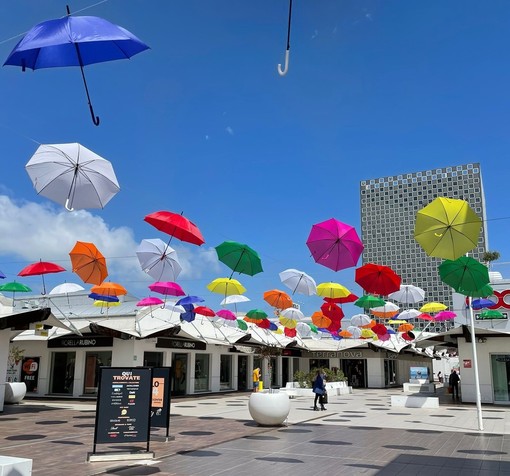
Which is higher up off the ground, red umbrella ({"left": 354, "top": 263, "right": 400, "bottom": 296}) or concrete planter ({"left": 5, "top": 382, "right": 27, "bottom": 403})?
red umbrella ({"left": 354, "top": 263, "right": 400, "bottom": 296})

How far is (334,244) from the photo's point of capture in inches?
522

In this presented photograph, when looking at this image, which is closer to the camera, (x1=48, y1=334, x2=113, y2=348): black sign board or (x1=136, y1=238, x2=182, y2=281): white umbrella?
(x1=136, y1=238, x2=182, y2=281): white umbrella

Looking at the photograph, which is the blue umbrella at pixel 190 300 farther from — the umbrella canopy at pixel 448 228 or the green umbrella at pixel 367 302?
the umbrella canopy at pixel 448 228

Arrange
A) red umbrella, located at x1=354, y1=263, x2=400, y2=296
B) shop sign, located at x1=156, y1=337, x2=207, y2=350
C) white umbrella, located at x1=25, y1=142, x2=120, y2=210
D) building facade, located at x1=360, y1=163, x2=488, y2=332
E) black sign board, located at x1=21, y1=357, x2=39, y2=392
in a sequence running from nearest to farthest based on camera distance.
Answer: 1. white umbrella, located at x1=25, y1=142, x2=120, y2=210
2. red umbrella, located at x1=354, y1=263, x2=400, y2=296
3. shop sign, located at x1=156, y1=337, x2=207, y2=350
4. black sign board, located at x1=21, y1=357, x2=39, y2=392
5. building facade, located at x1=360, y1=163, x2=488, y2=332

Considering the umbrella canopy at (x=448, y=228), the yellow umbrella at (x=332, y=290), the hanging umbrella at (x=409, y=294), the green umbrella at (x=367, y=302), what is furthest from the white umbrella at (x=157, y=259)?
the hanging umbrella at (x=409, y=294)

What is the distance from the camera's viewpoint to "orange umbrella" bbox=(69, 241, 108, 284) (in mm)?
16141

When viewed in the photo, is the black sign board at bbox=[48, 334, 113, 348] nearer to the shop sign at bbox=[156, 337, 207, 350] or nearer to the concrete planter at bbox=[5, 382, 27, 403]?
the shop sign at bbox=[156, 337, 207, 350]

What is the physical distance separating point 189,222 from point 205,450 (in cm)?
514

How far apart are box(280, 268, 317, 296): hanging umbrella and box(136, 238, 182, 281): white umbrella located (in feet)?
15.7

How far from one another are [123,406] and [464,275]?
9.84m

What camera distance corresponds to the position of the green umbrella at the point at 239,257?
15023mm

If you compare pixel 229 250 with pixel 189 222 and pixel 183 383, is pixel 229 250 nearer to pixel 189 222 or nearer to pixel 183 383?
pixel 189 222

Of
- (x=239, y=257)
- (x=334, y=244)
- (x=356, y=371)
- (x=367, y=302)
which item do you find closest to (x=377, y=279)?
(x=334, y=244)

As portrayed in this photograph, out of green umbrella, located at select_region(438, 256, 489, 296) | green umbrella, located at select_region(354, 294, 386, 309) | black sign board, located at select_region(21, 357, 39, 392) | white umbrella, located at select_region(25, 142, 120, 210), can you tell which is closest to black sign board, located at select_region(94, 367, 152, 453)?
white umbrella, located at select_region(25, 142, 120, 210)
